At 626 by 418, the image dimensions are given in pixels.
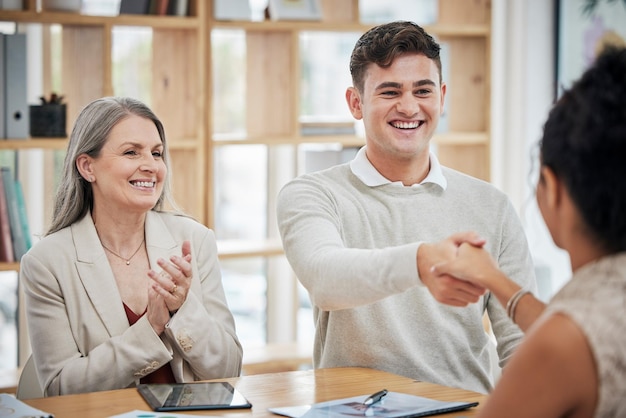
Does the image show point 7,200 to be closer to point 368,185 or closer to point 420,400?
point 368,185

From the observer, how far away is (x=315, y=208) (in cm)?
225

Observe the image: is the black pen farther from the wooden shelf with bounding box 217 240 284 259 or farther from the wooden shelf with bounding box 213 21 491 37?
the wooden shelf with bounding box 213 21 491 37

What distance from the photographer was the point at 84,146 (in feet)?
8.23

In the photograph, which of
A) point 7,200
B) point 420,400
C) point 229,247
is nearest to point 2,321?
point 7,200

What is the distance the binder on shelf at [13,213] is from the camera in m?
3.43

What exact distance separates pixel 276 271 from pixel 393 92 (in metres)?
2.09

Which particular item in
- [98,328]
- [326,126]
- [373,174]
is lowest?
[98,328]

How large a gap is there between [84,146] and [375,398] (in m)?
1.15

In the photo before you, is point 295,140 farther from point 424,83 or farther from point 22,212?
point 424,83

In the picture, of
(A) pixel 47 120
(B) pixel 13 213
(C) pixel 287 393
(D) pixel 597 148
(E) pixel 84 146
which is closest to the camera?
(D) pixel 597 148

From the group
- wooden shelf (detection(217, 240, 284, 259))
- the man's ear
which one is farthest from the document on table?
wooden shelf (detection(217, 240, 284, 259))

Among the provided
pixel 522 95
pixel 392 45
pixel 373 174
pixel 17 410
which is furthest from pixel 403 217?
pixel 522 95

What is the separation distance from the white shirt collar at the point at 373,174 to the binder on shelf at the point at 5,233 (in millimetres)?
1573

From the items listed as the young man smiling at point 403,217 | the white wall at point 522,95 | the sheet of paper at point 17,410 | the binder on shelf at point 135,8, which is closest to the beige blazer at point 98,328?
the young man smiling at point 403,217
